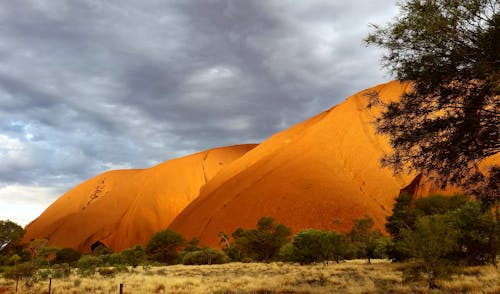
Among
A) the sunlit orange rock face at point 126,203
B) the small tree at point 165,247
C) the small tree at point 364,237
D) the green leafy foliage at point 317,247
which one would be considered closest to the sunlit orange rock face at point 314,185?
the small tree at point 165,247

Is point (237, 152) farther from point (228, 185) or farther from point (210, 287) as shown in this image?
point (210, 287)

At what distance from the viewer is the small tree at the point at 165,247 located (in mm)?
67500

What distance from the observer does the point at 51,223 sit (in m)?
120

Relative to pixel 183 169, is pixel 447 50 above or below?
below

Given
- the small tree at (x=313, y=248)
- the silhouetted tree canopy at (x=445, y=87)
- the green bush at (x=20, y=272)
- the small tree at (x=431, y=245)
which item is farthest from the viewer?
the small tree at (x=313, y=248)

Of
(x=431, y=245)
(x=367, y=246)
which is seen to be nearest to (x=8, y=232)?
(x=367, y=246)

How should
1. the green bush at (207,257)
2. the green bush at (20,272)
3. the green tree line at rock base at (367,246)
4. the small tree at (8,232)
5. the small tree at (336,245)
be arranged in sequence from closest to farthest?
the green tree line at rock base at (367,246), the green bush at (20,272), the small tree at (336,245), the small tree at (8,232), the green bush at (207,257)

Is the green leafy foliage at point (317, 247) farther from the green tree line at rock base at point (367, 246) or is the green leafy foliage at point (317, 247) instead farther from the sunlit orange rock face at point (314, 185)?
the sunlit orange rock face at point (314, 185)

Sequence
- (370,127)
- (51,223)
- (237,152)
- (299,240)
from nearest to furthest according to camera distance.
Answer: (299,240) < (370,127) < (51,223) < (237,152)

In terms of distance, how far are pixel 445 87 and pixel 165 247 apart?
65932 mm

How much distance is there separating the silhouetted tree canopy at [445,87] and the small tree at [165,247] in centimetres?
6285

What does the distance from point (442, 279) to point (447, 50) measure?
11.3 m

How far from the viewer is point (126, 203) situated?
11262 centimetres

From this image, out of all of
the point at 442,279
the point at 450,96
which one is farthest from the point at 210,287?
the point at 450,96
